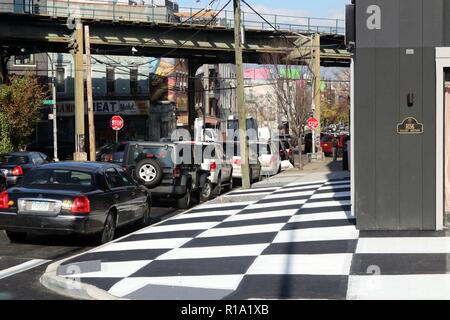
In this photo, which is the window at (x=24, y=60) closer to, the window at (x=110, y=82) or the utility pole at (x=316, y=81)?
the window at (x=110, y=82)

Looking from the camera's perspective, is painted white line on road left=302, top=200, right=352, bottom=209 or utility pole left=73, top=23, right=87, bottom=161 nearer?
painted white line on road left=302, top=200, right=352, bottom=209

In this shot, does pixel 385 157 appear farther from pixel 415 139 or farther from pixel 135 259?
pixel 135 259

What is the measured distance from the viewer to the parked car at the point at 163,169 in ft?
52.9

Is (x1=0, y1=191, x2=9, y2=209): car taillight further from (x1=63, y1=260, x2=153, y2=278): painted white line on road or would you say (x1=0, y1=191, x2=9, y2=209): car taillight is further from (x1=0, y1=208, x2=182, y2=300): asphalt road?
(x1=63, y1=260, x2=153, y2=278): painted white line on road

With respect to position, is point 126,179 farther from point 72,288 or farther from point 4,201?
point 72,288

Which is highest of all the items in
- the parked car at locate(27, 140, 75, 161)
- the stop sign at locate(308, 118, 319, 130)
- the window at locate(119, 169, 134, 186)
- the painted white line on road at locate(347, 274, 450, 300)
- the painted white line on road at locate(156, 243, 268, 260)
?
the stop sign at locate(308, 118, 319, 130)

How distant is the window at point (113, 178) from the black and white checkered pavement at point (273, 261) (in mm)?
1003

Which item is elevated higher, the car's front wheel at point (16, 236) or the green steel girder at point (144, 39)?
the green steel girder at point (144, 39)

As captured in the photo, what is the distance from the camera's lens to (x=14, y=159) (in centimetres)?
2205

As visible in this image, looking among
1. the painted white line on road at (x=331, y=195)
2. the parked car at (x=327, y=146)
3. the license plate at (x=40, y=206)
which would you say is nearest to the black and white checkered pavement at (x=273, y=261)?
the license plate at (x=40, y=206)

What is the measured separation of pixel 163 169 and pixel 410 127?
8.05m

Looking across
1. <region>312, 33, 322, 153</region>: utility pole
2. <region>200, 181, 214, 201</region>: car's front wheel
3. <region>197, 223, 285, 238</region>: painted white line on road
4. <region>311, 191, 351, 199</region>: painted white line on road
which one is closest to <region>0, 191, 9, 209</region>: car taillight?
<region>197, 223, 285, 238</region>: painted white line on road

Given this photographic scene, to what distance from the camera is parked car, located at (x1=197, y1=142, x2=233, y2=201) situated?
63.5 feet

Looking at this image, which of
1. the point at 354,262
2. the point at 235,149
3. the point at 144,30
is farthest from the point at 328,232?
the point at 144,30
